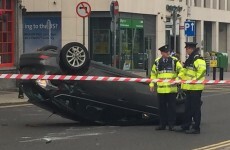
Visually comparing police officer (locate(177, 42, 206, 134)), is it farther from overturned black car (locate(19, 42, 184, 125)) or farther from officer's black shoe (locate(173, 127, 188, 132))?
overturned black car (locate(19, 42, 184, 125))

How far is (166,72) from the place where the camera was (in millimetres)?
11164

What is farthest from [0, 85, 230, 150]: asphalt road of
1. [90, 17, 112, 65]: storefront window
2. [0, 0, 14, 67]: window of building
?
[90, 17, 112, 65]: storefront window

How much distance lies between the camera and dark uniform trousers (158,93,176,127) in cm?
1117

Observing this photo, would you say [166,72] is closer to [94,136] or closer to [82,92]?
[82,92]

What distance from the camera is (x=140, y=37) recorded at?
115ft

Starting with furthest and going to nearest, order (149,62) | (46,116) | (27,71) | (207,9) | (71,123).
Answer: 1. (207,9)
2. (149,62)
3. (46,116)
4. (71,123)
5. (27,71)

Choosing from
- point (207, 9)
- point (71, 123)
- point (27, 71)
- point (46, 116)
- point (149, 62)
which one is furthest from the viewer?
point (207, 9)

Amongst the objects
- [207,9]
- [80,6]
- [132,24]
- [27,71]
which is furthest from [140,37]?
[27,71]

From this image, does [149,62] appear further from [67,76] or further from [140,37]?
[67,76]

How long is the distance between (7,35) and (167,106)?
38.8 feet

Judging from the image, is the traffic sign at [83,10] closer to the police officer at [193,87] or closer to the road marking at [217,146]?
the police officer at [193,87]

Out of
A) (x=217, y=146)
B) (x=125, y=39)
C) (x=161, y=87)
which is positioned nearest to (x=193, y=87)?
(x=161, y=87)

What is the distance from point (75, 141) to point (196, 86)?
270 cm

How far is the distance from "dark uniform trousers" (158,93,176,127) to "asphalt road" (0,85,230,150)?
0.33 metres
